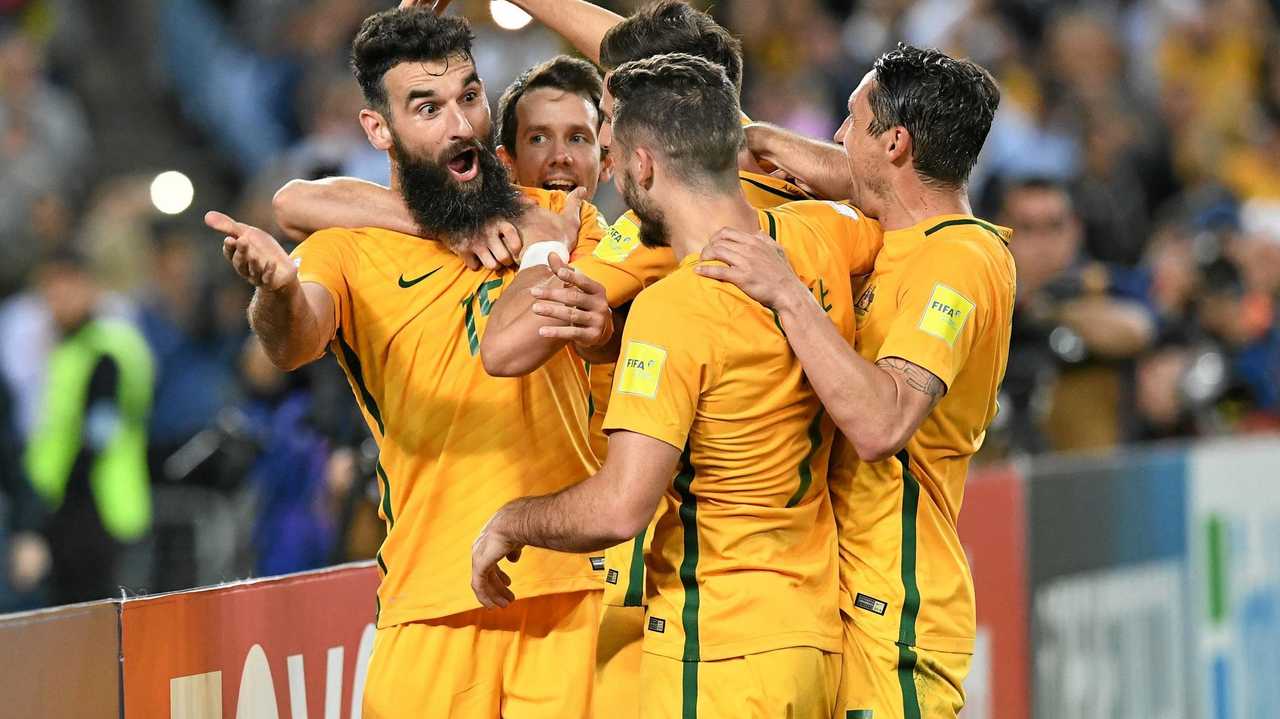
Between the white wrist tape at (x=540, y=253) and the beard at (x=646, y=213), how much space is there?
27 cm

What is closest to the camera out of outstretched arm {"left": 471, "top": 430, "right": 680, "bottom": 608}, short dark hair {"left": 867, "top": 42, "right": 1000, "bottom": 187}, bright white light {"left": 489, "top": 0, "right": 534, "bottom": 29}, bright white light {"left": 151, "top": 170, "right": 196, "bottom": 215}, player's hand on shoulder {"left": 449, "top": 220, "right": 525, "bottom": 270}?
outstretched arm {"left": 471, "top": 430, "right": 680, "bottom": 608}

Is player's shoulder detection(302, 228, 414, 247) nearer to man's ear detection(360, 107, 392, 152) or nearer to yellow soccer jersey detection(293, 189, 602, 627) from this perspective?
yellow soccer jersey detection(293, 189, 602, 627)

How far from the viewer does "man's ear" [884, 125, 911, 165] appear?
13.1 feet

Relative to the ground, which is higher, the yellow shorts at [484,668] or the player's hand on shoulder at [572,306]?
the player's hand on shoulder at [572,306]

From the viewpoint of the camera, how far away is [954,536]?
4.10 metres

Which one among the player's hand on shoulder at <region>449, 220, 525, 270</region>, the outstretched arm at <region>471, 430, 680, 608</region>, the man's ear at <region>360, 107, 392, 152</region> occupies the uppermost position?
the man's ear at <region>360, 107, 392, 152</region>

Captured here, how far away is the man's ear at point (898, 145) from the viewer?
13.1 feet

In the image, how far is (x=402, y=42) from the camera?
14.0 ft

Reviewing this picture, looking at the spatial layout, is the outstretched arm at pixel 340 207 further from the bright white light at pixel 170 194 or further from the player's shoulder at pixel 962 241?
the bright white light at pixel 170 194

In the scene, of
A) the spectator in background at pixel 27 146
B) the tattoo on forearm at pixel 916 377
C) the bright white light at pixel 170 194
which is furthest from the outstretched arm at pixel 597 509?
the bright white light at pixel 170 194

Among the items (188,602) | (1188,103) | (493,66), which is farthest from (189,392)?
(1188,103)

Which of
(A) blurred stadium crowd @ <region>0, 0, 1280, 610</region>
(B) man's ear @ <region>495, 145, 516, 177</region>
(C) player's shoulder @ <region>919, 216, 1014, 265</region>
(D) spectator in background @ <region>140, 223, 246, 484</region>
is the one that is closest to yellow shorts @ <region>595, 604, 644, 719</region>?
(C) player's shoulder @ <region>919, 216, 1014, 265</region>

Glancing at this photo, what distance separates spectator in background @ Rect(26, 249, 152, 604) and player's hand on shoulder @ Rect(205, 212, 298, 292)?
474cm

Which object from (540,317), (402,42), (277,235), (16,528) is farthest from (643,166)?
(16,528)
